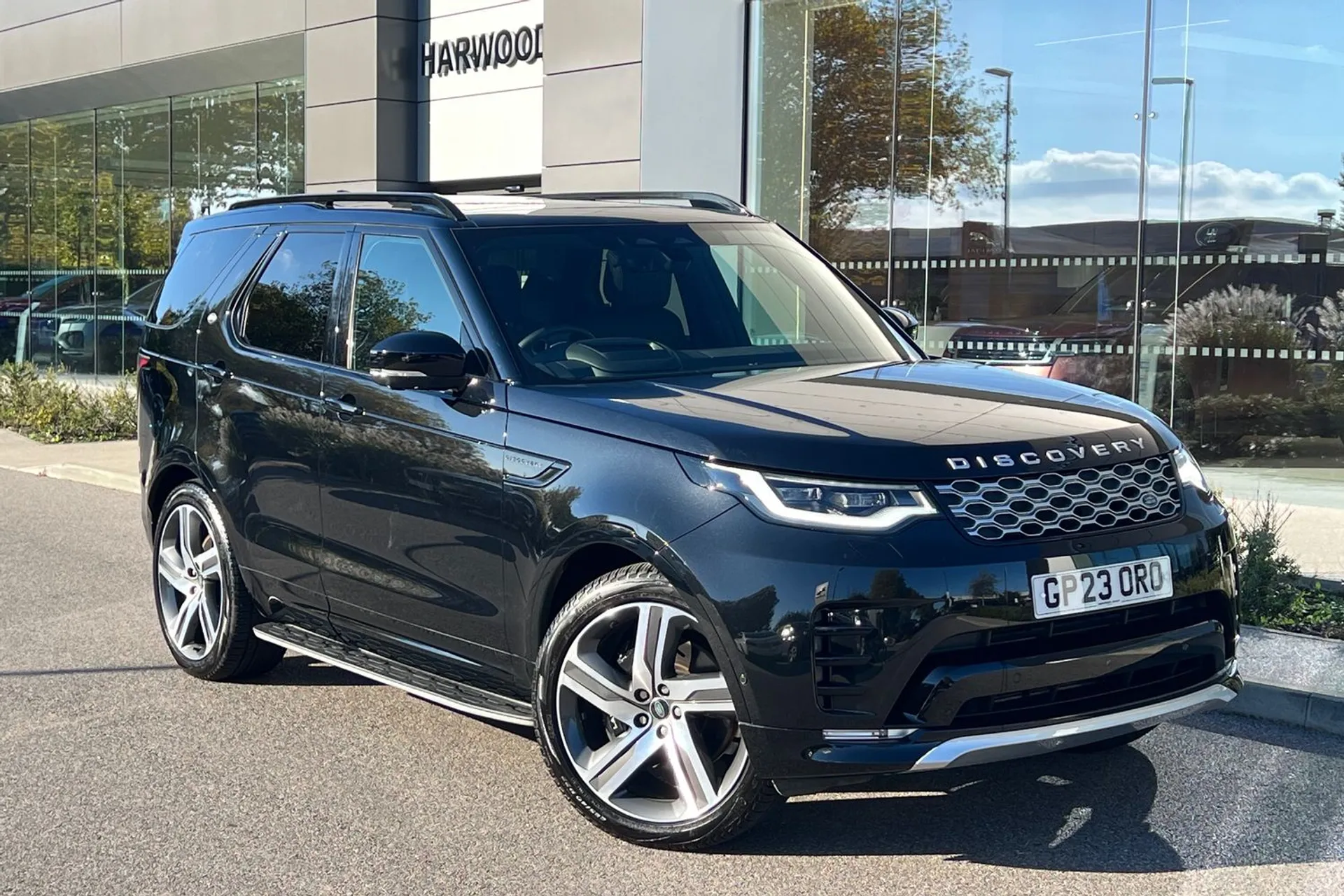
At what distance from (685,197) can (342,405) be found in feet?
5.70

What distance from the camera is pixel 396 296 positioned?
17.6ft

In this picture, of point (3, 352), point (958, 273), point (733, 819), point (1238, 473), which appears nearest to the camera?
point (733, 819)

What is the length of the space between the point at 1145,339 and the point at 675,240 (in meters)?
7.41

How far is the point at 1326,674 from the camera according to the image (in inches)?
234

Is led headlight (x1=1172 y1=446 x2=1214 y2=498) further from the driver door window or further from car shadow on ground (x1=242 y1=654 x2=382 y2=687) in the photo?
car shadow on ground (x1=242 y1=654 x2=382 y2=687)

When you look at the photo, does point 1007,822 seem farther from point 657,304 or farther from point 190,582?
point 190,582

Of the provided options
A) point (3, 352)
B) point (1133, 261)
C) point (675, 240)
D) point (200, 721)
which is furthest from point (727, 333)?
point (3, 352)

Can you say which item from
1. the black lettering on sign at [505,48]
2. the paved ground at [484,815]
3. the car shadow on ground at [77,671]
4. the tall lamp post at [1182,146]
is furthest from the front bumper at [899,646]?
the black lettering on sign at [505,48]

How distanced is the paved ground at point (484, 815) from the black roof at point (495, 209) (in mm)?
1903

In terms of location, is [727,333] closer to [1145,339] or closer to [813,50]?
[1145,339]

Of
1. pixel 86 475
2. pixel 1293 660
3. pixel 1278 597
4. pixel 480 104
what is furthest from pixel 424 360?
pixel 480 104

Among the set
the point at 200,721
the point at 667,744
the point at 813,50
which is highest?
the point at 813,50

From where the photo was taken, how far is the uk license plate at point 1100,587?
12.8 feet

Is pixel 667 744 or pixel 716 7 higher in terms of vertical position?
pixel 716 7
